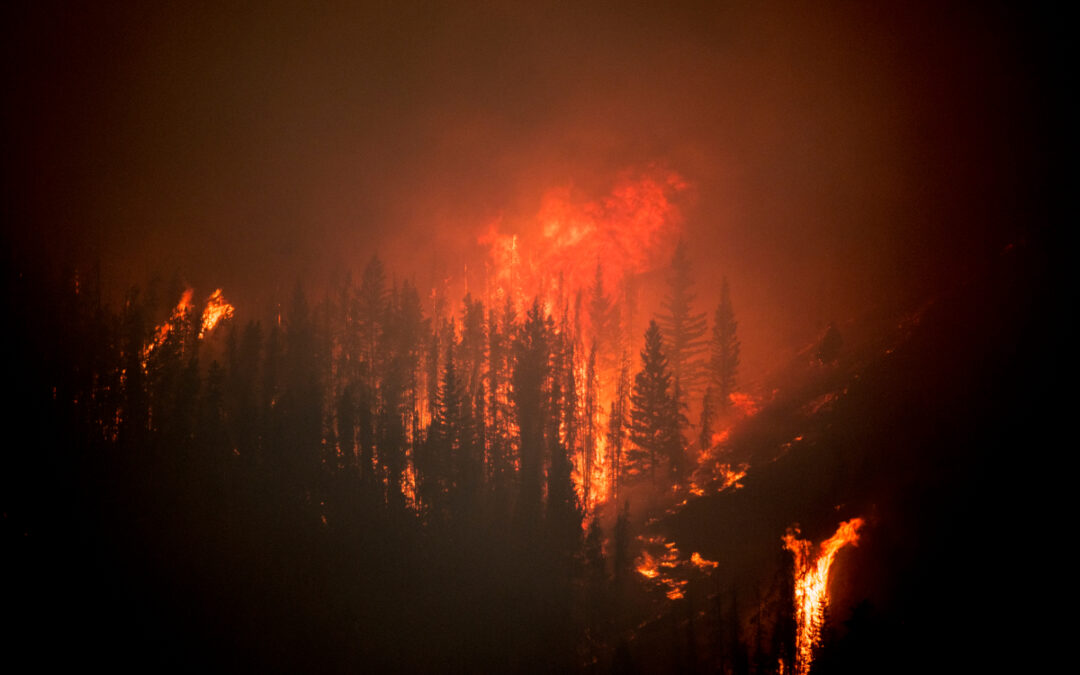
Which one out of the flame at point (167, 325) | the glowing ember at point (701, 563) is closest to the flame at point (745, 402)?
the glowing ember at point (701, 563)

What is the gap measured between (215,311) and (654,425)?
2879 inches

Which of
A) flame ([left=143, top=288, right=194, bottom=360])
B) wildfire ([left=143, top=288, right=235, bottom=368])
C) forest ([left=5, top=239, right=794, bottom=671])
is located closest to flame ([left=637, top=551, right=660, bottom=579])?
forest ([left=5, top=239, right=794, bottom=671])

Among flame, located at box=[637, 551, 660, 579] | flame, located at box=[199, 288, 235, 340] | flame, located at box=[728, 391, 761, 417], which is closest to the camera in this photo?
flame, located at box=[637, 551, 660, 579]

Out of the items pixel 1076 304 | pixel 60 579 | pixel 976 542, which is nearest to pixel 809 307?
pixel 1076 304

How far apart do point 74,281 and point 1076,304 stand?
11436 cm

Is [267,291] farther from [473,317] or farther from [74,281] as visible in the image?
[473,317]

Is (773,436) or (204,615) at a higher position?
(773,436)

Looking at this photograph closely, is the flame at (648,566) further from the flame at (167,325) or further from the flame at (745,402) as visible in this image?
the flame at (167,325)

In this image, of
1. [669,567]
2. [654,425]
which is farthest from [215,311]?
[669,567]

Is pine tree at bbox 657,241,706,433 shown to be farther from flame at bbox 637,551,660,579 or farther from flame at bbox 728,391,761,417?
flame at bbox 637,551,660,579

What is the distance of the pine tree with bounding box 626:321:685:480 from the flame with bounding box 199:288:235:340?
67.1m

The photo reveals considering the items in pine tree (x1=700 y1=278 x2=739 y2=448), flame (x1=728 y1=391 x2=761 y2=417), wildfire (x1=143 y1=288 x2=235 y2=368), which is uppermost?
wildfire (x1=143 y1=288 x2=235 y2=368)

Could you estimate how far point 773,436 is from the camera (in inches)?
2203

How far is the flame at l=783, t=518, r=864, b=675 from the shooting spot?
3397cm
